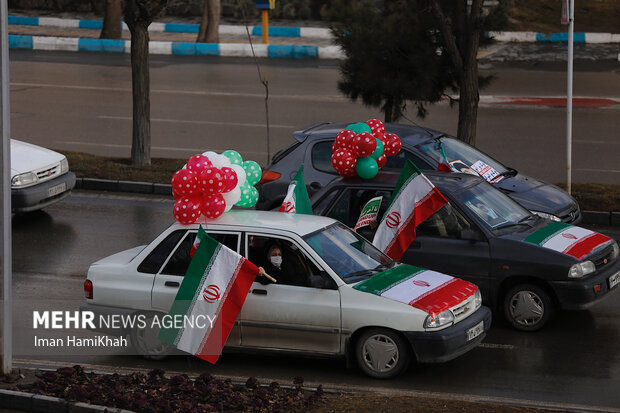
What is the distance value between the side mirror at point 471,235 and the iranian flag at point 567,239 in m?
0.46

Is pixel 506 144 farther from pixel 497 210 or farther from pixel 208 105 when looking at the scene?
pixel 497 210

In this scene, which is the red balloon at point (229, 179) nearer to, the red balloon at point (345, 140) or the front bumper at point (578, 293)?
the red balloon at point (345, 140)

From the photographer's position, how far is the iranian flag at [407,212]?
994 cm

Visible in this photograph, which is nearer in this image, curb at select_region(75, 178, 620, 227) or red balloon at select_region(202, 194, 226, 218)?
red balloon at select_region(202, 194, 226, 218)

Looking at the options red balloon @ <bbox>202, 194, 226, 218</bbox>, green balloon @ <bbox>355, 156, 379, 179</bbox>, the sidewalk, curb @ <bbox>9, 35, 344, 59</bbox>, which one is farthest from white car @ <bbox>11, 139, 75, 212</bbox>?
curb @ <bbox>9, 35, 344, 59</bbox>

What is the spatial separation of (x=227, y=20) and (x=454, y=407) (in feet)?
115

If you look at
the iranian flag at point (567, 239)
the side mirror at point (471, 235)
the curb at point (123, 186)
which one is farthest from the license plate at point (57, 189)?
the iranian flag at point (567, 239)

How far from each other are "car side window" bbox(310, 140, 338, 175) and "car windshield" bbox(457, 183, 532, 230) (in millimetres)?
2649

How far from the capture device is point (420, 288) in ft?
28.3

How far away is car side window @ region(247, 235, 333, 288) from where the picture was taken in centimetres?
866

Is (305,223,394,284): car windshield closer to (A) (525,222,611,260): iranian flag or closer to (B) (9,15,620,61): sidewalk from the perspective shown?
(A) (525,222,611,260): iranian flag

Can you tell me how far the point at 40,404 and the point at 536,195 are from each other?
24.2ft

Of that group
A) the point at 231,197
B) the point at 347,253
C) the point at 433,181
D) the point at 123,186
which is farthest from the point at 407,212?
the point at 123,186

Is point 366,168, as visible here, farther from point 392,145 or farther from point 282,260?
point 282,260
